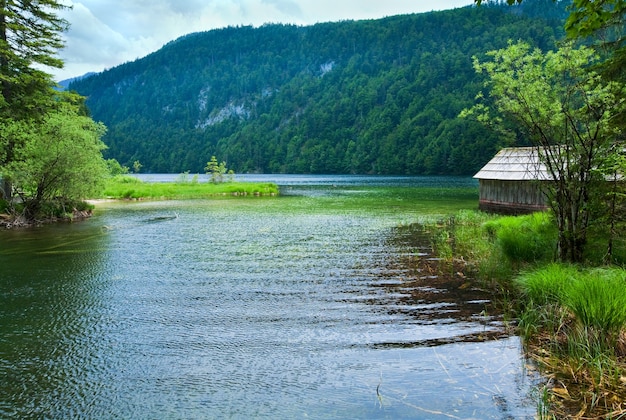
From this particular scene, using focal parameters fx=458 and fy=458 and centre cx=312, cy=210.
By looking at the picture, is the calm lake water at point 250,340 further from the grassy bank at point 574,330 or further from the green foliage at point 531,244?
the green foliage at point 531,244

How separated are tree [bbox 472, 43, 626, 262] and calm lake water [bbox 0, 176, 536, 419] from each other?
11.7 feet

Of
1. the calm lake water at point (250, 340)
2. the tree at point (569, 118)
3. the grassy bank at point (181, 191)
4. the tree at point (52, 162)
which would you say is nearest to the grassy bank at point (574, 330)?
the calm lake water at point (250, 340)

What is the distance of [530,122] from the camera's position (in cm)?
1283

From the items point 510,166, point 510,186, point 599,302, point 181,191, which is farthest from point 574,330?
point 181,191

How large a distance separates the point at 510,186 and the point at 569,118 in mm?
23865

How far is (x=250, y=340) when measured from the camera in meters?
9.52

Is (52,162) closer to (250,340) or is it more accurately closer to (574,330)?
(250,340)

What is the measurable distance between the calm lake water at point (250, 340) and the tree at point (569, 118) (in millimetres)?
3565

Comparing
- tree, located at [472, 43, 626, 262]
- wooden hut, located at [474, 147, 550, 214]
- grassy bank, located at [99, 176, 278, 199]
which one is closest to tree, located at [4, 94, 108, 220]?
grassy bank, located at [99, 176, 278, 199]

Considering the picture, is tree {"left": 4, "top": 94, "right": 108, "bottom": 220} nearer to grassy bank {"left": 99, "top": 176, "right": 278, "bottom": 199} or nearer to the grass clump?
grassy bank {"left": 99, "top": 176, "right": 278, "bottom": 199}

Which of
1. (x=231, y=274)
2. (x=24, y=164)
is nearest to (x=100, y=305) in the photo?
(x=231, y=274)

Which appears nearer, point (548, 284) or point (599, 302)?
point (599, 302)

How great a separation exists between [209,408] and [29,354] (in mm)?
4377

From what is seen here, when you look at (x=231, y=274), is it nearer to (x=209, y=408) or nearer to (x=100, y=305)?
(x=100, y=305)
